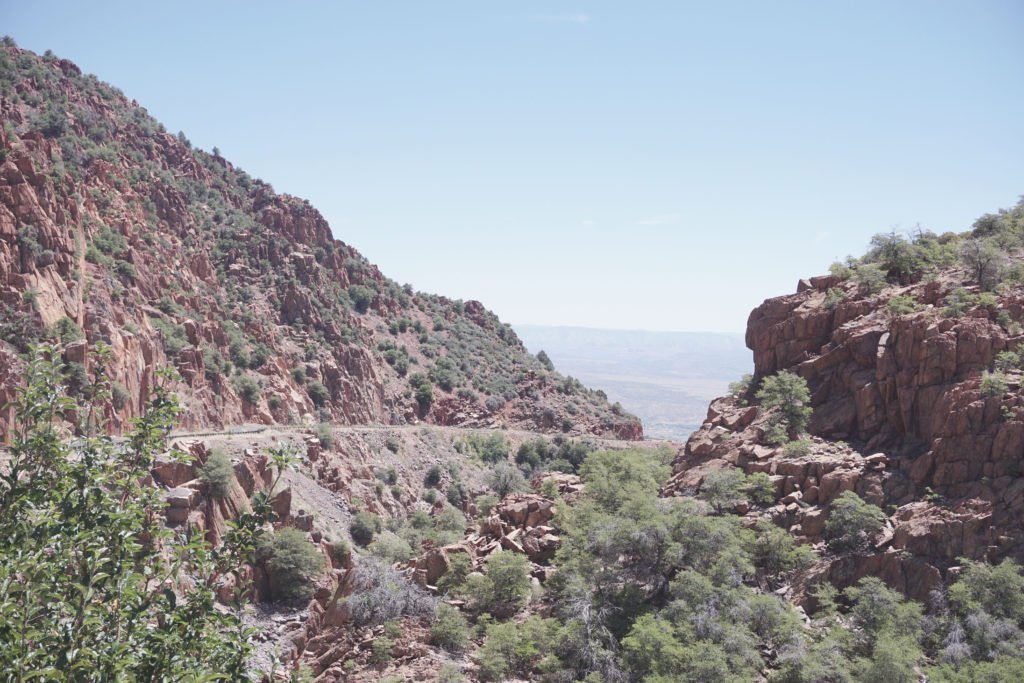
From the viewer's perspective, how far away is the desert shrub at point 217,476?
107ft

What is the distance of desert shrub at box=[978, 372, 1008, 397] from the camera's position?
2331 cm

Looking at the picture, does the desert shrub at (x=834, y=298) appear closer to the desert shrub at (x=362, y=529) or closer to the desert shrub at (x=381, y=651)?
the desert shrub at (x=381, y=651)

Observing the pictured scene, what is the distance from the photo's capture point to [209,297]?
6706 centimetres

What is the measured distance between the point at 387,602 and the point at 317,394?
43.7 metres

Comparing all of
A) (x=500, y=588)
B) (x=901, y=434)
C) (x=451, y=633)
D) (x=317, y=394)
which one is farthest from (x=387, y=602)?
(x=317, y=394)

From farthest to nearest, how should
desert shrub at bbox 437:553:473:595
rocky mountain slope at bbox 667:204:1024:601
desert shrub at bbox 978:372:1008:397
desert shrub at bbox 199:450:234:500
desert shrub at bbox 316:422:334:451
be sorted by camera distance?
desert shrub at bbox 316:422:334:451, desert shrub at bbox 199:450:234:500, desert shrub at bbox 437:553:473:595, desert shrub at bbox 978:372:1008:397, rocky mountain slope at bbox 667:204:1024:601

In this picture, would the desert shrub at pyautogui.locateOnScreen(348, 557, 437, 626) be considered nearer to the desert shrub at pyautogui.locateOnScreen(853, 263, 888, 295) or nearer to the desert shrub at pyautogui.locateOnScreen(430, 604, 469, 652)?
the desert shrub at pyautogui.locateOnScreen(430, 604, 469, 652)

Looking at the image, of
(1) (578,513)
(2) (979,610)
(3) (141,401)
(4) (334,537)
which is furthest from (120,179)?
(2) (979,610)

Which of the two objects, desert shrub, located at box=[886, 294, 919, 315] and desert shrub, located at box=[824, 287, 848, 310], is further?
desert shrub, located at box=[824, 287, 848, 310]

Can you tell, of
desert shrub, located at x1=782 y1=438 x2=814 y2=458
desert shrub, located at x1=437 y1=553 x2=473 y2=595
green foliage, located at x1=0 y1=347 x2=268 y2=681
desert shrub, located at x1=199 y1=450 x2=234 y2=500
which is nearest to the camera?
green foliage, located at x1=0 y1=347 x2=268 y2=681

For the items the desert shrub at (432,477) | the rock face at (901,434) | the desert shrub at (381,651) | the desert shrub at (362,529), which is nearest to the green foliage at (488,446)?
the desert shrub at (432,477)

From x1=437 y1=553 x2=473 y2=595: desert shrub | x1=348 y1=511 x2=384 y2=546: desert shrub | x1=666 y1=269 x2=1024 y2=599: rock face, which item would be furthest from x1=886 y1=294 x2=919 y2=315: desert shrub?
x1=348 y1=511 x2=384 y2=546: desert shrub

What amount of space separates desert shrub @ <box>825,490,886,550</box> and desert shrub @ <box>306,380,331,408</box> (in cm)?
5106

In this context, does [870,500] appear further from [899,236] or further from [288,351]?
[288,351]
